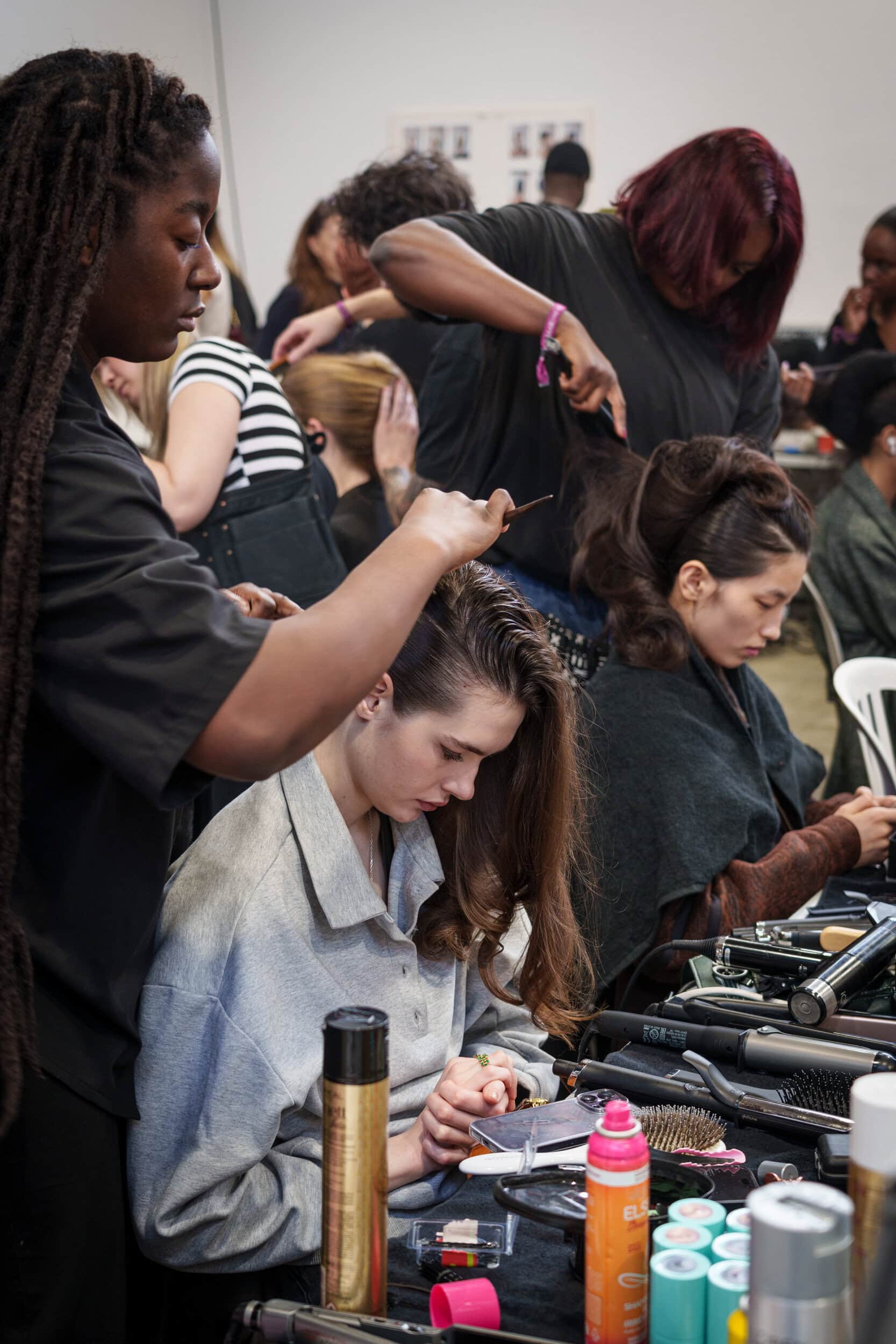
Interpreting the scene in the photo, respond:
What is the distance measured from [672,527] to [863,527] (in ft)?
4.77

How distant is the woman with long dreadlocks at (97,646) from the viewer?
769 millimetres

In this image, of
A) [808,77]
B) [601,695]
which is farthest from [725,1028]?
[808,77]

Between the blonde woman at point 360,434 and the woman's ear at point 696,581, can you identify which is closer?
the woman's ear at point 696,581

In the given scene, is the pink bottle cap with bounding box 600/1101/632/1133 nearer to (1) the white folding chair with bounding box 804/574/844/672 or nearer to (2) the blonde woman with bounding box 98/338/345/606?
(2) the blonde woman with bounding box 98/338/345/606

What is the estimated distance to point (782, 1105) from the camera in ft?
3.34

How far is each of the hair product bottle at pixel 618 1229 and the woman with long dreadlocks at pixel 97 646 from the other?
0.98 ft

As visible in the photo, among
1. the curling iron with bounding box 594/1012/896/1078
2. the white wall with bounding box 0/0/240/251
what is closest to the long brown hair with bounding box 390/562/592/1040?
the curling iron with bounding box 594/1012/896/1078

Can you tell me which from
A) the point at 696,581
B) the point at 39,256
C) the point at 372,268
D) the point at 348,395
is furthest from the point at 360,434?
the point at 39,256

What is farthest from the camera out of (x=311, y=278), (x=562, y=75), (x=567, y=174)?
(x=562, y=75)

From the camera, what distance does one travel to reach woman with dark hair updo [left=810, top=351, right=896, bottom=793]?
321 cm

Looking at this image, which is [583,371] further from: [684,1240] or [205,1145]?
[684,1240]

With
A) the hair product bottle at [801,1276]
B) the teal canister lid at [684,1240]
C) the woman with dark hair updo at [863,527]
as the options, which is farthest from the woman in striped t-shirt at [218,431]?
the woman with dark hair updo at [863,527]

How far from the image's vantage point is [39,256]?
83 centimetres

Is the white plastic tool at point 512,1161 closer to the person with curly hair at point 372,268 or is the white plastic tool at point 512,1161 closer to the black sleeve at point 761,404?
the black sleeve at point 761,404
